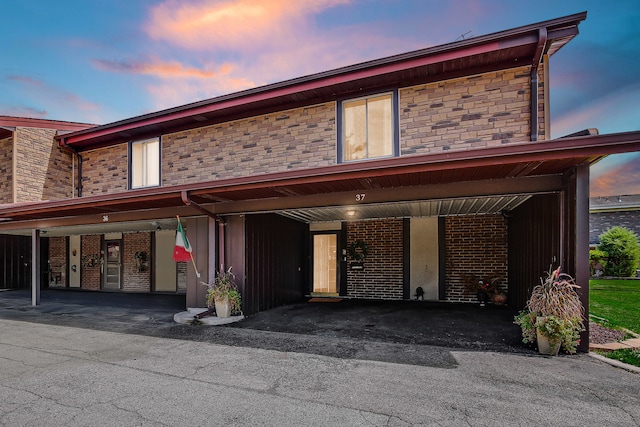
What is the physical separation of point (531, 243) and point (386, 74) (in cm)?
481

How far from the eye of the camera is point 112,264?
15.1m

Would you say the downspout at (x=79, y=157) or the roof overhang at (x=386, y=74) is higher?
the roof overhang at (x=386, y=74)

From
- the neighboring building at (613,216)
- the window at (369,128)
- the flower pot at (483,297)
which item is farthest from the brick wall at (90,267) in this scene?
the neighboring building at (613,216)

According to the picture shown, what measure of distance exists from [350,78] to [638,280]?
642 inches

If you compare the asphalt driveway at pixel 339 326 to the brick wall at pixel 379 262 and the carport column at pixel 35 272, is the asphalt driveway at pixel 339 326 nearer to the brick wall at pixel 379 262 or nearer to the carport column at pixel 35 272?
the carport column at pixel 35 272

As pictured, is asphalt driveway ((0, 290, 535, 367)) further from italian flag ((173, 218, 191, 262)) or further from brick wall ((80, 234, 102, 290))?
brick wall ((80, 234, 102, 290))

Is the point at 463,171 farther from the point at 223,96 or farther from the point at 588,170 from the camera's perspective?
the point at 223,96

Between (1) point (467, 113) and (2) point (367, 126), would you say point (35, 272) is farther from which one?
(1) point (467, 113)

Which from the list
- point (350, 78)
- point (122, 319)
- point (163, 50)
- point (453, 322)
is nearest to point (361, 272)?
point (453, 322)

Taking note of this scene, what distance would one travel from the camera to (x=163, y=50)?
12.8 m

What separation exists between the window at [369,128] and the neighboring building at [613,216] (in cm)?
1836

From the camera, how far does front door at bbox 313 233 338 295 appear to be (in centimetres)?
1159

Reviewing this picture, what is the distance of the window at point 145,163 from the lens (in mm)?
10820

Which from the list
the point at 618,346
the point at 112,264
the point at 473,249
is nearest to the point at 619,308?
the point at 473,249
